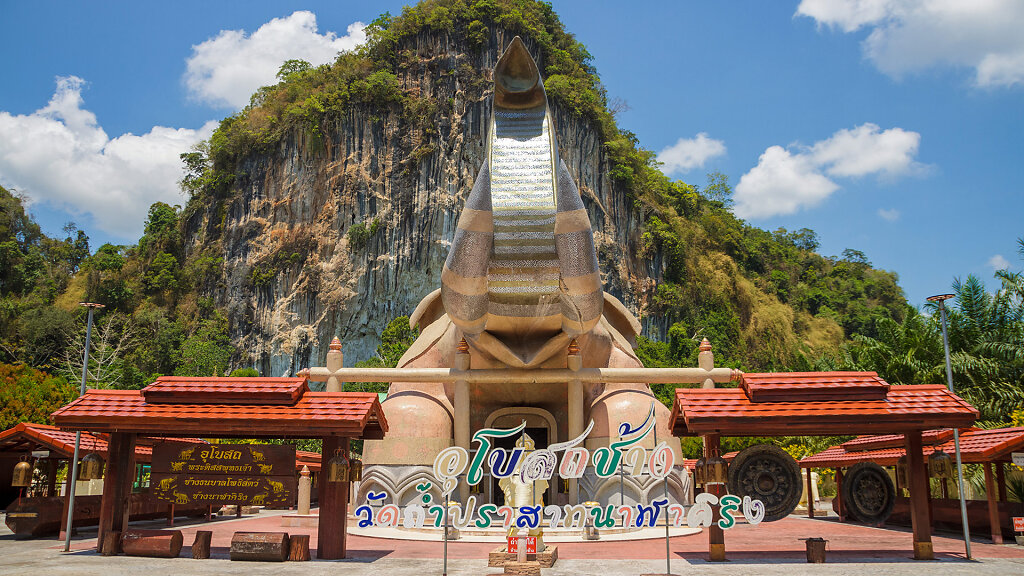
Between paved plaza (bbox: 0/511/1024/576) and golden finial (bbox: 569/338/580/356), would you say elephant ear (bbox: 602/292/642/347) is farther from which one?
paved plaza (bbox: 0/511/1024/576)

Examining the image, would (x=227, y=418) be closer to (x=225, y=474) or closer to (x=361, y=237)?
(x=225, y=474)

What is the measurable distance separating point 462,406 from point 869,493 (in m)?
9.25

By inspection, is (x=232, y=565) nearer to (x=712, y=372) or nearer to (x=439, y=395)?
(x=439, y=395)

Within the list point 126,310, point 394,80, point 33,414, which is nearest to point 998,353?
point 33,414

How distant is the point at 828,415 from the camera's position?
1077cm

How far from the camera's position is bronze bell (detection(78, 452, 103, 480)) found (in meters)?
11.4

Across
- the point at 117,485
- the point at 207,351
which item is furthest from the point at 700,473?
the point at 207,351

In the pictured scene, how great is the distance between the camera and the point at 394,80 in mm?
52688

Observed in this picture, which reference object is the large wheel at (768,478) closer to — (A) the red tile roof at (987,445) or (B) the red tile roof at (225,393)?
(A) the red tile roof at (987,445)

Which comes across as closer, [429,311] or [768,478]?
[768,478]

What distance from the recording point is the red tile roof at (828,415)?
10.7 metres

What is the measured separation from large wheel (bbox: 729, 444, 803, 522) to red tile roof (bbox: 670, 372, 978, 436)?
0.34 meters

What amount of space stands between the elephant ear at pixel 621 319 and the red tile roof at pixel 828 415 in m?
11.1

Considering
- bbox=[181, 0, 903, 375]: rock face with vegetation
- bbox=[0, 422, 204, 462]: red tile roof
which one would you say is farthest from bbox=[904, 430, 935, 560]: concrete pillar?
bbox=[181, 0, 903, 375]: rock face with vegetation
